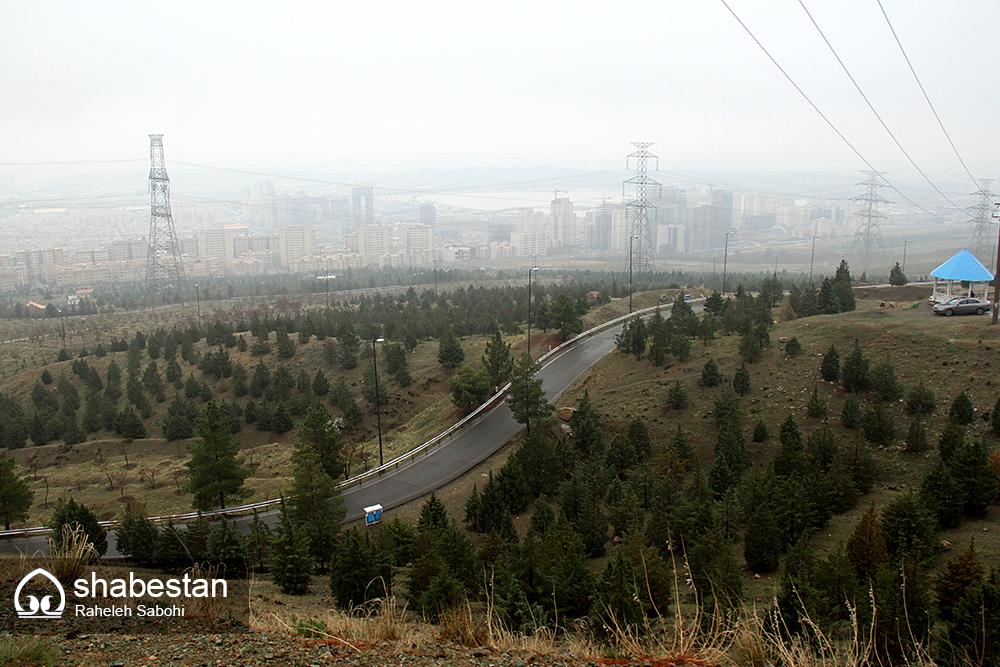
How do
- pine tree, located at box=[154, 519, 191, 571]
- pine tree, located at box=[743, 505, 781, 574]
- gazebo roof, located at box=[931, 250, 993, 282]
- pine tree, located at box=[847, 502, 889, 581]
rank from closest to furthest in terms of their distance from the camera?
pine tree, located at box=[847, 502, 889, 581], pine tree, located at box=[743, 505, 781, 574], pine tree, located at box=[154, 519, 191, 571], gazebo roof, located at box=[931, 250, 993, 282]

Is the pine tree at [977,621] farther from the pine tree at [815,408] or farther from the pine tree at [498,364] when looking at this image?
the pine tree at [498,364]

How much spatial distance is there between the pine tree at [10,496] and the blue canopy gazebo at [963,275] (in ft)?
137

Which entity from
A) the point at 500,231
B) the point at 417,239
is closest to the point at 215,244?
the point at 417,239

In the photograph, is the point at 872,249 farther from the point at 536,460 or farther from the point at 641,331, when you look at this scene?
the point at 536,460

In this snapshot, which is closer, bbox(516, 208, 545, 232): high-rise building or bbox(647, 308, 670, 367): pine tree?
bbox(647, 308, 670, 367): pine tree

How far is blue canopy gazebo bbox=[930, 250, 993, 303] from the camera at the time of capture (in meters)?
28.7

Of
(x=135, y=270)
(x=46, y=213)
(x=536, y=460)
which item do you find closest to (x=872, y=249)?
(x=536, y=460)

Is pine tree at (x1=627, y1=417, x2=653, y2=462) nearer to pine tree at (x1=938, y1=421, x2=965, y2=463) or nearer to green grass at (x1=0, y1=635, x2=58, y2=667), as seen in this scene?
pine tree at (x1=938, y1=421, x2=965, y2=463)

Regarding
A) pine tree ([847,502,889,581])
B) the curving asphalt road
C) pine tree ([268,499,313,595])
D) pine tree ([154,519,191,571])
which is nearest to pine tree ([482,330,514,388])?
the curving asphalt road

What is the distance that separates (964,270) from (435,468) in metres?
27.9

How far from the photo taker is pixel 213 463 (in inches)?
844

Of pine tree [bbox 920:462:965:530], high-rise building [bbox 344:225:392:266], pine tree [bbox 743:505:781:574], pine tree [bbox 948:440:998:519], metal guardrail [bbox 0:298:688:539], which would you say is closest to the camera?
pine tree [bbox 743:505:781:574]

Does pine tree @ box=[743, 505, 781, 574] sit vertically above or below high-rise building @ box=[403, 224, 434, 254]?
below

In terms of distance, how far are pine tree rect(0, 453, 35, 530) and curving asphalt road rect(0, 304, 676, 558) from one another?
0.98 metres
